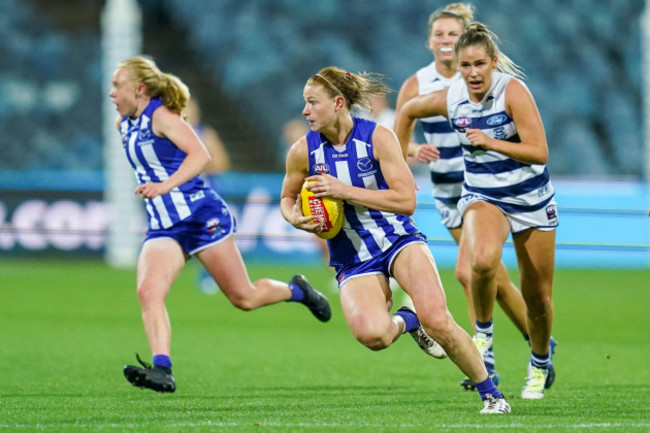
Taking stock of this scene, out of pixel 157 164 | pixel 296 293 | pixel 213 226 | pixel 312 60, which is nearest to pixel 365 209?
pixel 213 226

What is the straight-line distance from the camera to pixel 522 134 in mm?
6422

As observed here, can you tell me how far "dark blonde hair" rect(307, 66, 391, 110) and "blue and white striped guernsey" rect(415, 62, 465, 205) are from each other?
176 cm

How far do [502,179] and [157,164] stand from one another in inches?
84.5

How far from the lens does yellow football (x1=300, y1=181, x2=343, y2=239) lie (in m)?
5.85

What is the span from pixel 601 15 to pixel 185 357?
16515 millimetres

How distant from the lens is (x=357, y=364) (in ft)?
28.4

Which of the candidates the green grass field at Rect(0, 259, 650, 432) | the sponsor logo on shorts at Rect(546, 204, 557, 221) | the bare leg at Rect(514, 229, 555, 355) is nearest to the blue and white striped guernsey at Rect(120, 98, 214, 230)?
the green grass field at Rect(0, 259, 650, 432)

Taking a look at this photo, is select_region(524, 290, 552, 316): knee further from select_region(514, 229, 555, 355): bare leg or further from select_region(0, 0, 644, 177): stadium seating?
select_region(0, 0, 644, 177): stadium seating

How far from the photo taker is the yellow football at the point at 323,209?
585 centimetres

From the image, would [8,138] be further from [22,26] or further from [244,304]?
[244,304]

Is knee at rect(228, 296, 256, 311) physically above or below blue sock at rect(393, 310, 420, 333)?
below

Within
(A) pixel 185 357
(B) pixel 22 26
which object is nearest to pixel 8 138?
(B) pixel 22 26

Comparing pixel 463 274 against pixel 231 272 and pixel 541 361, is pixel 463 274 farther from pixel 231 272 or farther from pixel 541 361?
pixel 231 272

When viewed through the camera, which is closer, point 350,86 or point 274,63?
point 350,86
